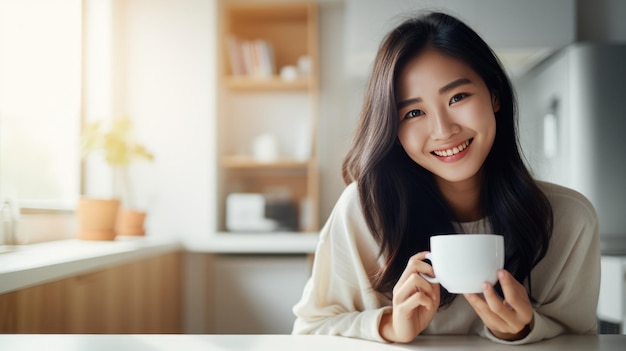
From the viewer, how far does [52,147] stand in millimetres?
2598

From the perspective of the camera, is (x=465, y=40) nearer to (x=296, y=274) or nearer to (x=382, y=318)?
(x=382, y=318)

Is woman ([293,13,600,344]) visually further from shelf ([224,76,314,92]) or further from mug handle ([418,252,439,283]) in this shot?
shelf ([224,76,314,92])

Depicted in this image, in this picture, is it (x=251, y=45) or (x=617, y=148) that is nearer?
(x=617, y=148)

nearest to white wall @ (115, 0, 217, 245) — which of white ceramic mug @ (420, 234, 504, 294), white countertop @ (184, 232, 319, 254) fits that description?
white countertop @ (184, 232, 319, 254)

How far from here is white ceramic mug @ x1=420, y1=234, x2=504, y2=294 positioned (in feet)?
2.50

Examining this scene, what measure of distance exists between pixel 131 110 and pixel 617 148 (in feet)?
7.51

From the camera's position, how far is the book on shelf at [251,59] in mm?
3268


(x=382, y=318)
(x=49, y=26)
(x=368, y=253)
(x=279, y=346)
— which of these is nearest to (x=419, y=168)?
(x=368, y=253)

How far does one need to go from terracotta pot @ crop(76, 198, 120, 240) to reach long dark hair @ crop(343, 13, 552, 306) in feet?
4.65

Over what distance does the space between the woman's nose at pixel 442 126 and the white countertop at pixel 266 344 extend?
A: 0.35 m

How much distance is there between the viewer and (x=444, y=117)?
104 cm

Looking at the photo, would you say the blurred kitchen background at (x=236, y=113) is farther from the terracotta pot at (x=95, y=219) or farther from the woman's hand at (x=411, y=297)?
the woman's hand at (x=411, y=297)

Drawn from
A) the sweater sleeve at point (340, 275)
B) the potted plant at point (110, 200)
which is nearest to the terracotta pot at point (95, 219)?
the potted plant at point (110, 200)

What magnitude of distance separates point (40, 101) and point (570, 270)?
6.90 ft
